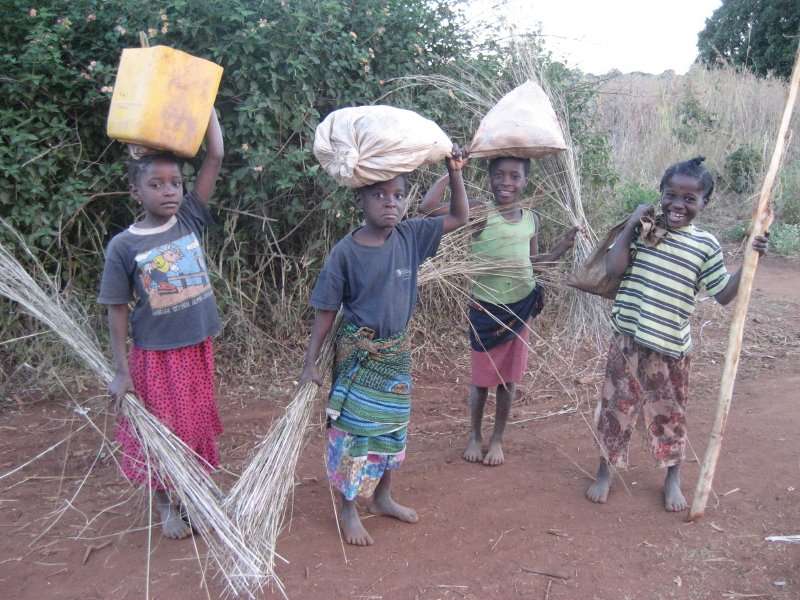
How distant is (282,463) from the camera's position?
2270 mm

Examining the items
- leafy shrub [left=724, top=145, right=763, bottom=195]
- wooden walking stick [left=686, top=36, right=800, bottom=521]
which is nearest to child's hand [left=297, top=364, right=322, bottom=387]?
wooden walking stick [left=686, top=36, right=800, bottom=521]

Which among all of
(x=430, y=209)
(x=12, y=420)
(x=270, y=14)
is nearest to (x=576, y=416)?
(x=430, y=209)

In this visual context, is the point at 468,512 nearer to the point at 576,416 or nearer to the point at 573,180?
the point at 576,416

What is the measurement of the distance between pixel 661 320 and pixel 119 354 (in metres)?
2.11

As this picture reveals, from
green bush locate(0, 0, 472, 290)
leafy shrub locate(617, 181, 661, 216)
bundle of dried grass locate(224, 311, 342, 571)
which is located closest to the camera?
bundle of dried grass locate(224, 311, 342, 571)

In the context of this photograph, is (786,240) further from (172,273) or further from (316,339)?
(172,273)

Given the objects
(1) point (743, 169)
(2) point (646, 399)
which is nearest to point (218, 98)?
(2) point (646, 399)

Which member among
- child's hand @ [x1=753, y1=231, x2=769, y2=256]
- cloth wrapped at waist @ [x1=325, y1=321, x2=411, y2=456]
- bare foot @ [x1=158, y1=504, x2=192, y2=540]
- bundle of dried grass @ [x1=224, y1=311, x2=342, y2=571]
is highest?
child's hand @ [x1=753, y1=231, x2=769, y2=256]

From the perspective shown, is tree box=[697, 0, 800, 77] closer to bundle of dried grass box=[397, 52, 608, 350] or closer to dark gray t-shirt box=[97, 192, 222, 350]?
bundle of dried grass box=[397, 52, 608, 350]

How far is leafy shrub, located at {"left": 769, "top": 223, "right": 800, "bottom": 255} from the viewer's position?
7.24 m

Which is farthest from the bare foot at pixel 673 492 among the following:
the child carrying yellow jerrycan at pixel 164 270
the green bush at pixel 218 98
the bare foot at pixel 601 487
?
the green bush at pixel 218 98

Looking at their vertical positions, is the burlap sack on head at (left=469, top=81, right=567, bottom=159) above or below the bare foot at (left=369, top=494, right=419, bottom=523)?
above

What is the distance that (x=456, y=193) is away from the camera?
7.68 feet

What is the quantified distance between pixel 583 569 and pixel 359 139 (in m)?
1.74
